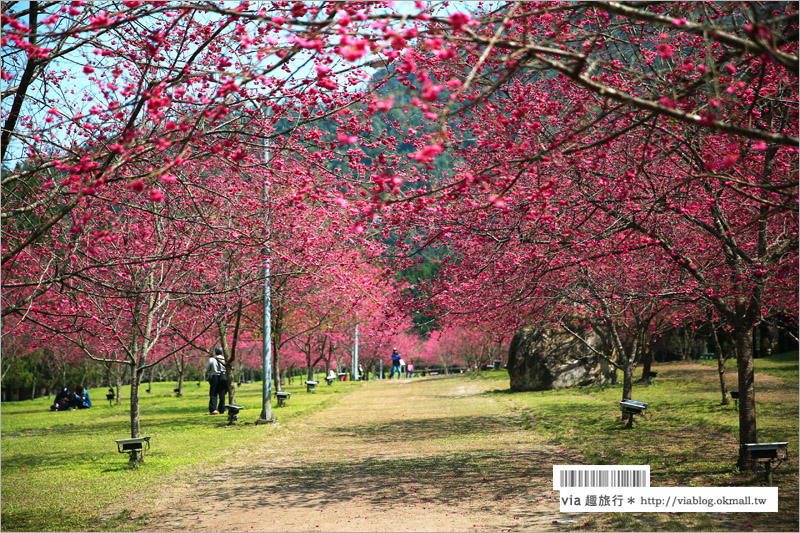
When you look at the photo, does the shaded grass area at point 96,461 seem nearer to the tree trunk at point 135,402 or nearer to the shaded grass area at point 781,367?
the tree trunk at point 135,402

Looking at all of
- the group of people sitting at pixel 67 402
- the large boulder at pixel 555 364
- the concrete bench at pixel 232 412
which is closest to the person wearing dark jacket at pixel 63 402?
the group of people sitting at pixel 67 402

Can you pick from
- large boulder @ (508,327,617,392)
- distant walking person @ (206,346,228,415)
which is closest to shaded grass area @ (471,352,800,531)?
large boulder @ (508,327,617,392)

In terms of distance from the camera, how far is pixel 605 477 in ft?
22.1

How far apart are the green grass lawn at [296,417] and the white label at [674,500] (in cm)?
15

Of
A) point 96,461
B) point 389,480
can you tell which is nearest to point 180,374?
point 96,461

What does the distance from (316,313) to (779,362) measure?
71.4 ft

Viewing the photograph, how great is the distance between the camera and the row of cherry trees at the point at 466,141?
174 inches

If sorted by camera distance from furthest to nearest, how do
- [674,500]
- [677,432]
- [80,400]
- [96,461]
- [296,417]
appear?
[80,400] < [296,417] < [677,432] < [96,461] < [674,500]

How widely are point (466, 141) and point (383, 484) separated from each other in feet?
16.3

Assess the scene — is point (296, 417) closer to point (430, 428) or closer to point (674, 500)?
point (430, 428)

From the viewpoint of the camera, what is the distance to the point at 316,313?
91.8 feet

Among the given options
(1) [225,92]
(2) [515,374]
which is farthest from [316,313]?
(1) [225,92]

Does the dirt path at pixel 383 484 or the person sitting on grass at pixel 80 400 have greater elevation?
the dirt path at pixel 383 484

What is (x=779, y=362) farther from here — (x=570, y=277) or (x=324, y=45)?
(x=324, y=45)
